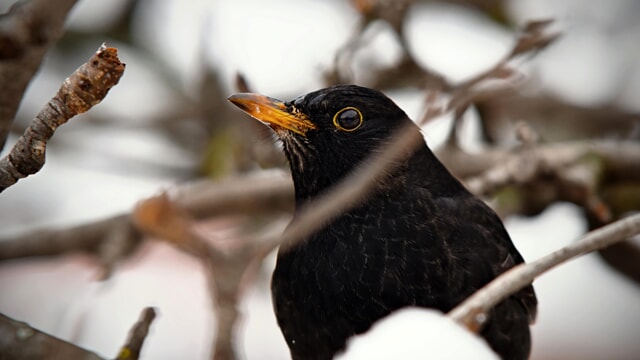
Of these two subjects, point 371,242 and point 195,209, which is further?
point 195,209

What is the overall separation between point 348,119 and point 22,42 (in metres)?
1.57

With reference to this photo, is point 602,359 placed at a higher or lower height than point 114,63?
lower

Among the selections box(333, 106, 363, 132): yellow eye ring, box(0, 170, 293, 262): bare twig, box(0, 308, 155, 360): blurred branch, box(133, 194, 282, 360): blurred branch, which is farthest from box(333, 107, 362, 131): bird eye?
box(0, 170, 293, 262): bare twig

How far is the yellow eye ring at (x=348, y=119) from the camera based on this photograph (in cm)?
372

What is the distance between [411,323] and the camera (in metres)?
2.88

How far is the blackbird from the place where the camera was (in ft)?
10.9

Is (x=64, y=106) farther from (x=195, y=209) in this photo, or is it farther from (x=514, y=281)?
(x=195, y=209)

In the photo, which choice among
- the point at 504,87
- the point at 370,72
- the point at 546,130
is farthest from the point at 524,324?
the point at 546,130

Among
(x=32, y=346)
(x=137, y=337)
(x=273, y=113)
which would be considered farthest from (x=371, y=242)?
(x=32, y=346)

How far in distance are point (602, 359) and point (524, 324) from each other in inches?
155

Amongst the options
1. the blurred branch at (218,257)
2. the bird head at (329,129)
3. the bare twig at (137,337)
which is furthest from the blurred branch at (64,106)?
the blurred branch at (218,257)

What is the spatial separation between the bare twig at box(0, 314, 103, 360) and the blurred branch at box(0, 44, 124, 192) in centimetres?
39

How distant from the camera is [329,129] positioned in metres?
3.73

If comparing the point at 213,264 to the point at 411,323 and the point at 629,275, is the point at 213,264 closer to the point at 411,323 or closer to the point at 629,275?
the point at 411,323
